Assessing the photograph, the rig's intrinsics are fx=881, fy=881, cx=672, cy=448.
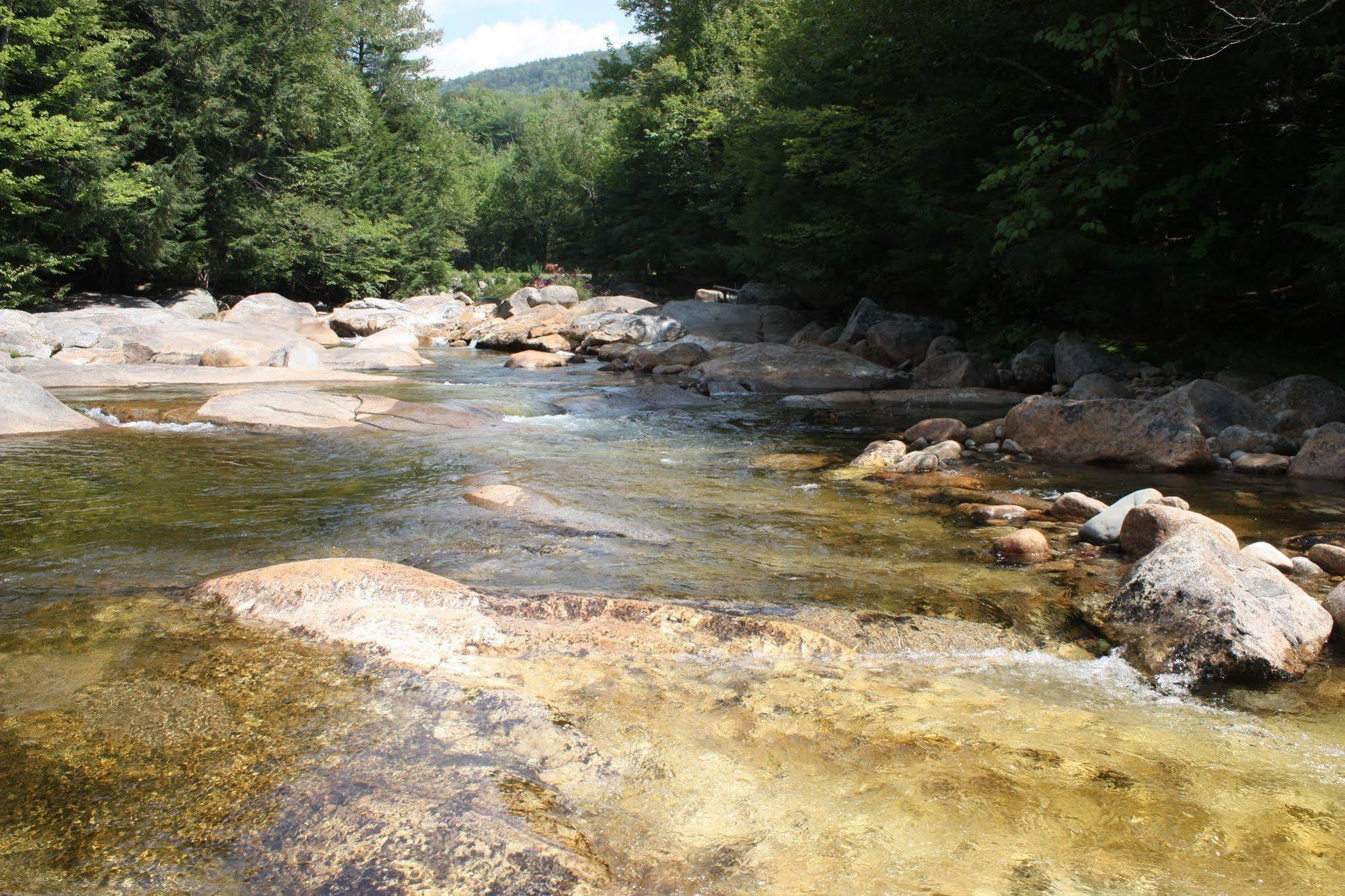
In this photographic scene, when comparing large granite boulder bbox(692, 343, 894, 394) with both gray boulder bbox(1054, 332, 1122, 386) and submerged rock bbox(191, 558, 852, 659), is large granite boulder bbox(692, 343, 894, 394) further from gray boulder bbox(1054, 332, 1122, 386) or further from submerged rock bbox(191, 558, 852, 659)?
submerged rock bbox(191, 558, 852, 659)

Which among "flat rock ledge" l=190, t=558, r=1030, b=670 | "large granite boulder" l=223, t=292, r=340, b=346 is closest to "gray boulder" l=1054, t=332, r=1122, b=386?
"flat rock ledge" l=190, t=558, r=1030, b=670

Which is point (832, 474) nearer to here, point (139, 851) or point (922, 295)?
point (139, 851)

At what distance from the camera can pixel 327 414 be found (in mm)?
9281

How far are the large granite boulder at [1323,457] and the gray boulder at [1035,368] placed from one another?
5285 millimetres

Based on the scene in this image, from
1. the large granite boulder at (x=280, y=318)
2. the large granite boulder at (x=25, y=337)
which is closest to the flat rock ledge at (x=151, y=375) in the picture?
the large granite boulder at (x=25, y=337)

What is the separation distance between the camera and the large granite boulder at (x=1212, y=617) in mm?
3434

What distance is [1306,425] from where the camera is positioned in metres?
8.48

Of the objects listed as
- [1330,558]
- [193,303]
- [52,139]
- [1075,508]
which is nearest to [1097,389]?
[1075,508]

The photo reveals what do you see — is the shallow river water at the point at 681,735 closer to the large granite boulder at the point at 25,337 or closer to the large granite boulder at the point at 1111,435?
the large granite boulder at the point at 1111,435

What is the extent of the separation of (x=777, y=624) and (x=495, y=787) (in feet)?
5.08

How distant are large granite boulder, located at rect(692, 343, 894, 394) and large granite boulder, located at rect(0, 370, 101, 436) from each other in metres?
8.07

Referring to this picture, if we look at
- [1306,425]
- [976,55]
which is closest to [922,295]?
[976,55]

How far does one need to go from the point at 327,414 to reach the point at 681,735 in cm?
753

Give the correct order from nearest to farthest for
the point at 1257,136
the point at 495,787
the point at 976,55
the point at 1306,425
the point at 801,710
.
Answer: the point at 495,787 → the point at 801,710 → the point at 1306,425 → the point at 1257,136 → the point at 976,55
